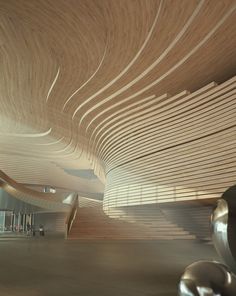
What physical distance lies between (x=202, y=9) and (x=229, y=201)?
638 cm

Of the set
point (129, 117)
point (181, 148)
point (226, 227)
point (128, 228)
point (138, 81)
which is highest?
point (138, 81)

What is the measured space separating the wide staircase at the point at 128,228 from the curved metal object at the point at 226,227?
13105 millimetres

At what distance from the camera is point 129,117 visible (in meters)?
13.3

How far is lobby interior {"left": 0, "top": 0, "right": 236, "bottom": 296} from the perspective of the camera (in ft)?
17.7

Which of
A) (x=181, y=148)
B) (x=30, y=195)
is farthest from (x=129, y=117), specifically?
(x=30, y=195)

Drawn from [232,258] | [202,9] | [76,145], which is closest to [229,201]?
[232,258]

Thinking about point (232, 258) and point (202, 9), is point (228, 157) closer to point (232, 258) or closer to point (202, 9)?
point (202, 9)

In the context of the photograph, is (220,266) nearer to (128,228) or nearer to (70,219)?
(128,228)

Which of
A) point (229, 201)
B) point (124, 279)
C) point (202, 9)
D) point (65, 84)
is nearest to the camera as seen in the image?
point (229, 201)

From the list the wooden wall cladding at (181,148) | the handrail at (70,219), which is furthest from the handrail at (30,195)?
the wooden wall cladding at (181,148)

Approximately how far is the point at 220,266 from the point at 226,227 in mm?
521

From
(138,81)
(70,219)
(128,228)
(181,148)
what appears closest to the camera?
Answer: (181,148)

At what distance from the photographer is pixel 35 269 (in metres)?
4.66

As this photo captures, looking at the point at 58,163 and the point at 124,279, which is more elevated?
the point at 58,163
